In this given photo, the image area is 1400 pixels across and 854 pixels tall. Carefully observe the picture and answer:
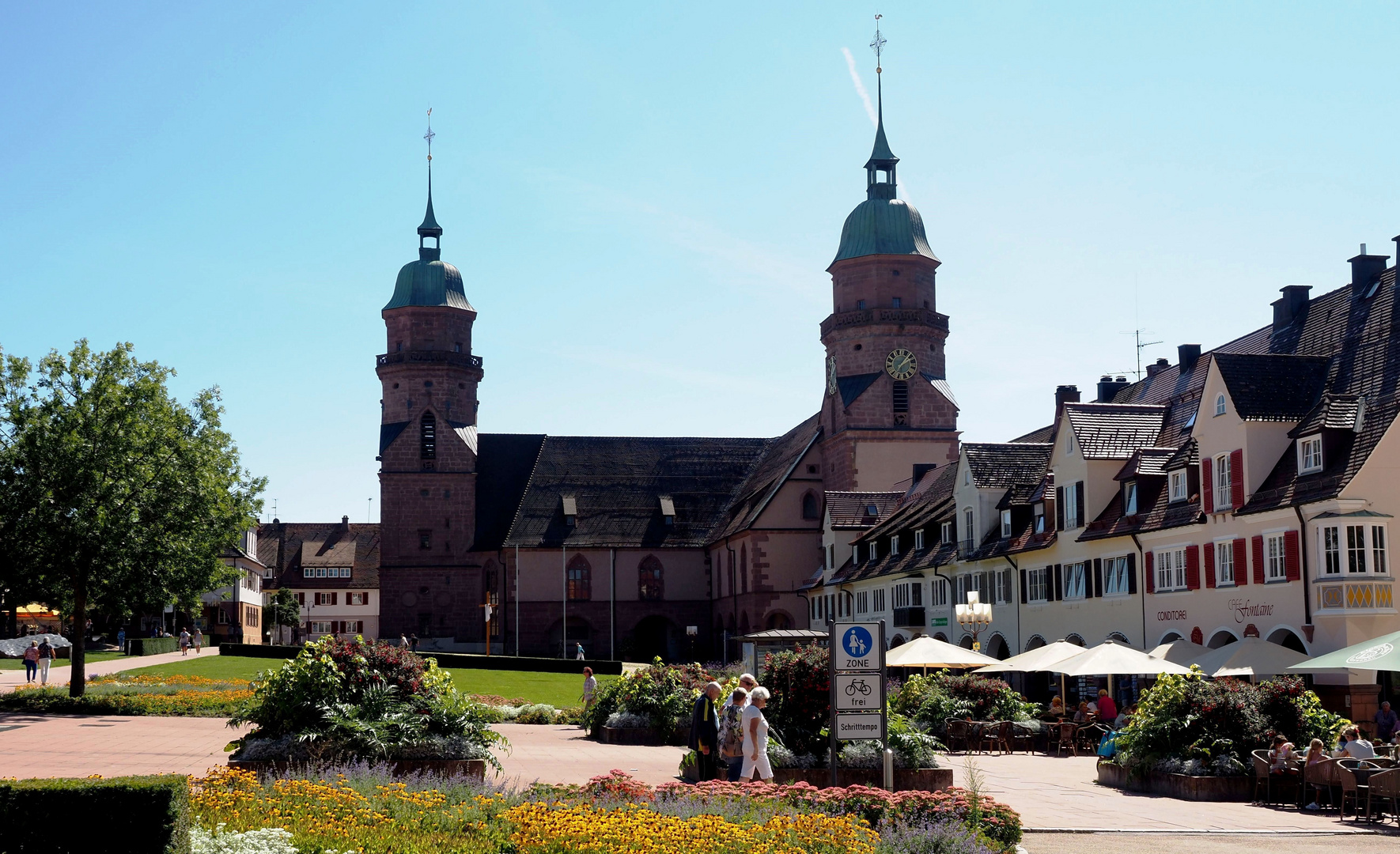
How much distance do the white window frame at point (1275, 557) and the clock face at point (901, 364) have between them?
4805cm

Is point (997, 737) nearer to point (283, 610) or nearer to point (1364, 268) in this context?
point (1364, 268)

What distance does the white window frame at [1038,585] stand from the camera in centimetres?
4588

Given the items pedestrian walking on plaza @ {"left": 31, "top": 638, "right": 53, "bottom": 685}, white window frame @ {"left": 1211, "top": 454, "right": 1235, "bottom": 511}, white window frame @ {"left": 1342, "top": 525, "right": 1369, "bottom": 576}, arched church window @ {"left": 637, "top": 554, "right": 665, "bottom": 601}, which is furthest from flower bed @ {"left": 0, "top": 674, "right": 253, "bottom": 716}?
arched church window @ {"left": 637, "top": 554, "right": 665, "bottom": 601}

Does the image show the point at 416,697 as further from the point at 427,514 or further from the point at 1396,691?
the point at 427,514

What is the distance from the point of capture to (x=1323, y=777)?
20.6m

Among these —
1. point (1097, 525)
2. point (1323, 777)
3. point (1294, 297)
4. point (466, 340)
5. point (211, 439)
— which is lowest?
point (1323, 777)

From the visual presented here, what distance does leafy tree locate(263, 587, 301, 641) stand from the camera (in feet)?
396

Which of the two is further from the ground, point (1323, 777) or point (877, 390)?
point (877, 390)

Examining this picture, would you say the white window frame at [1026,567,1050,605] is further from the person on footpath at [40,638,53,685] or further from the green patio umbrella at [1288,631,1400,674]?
the person on footpath at [40,638,53,685]

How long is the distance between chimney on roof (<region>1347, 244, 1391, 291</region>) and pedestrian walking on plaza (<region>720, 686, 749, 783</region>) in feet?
89.3

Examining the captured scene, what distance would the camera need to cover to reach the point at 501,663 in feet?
221

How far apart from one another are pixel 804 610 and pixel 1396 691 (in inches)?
2178

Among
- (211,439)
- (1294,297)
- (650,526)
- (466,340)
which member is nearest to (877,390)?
(650,526)

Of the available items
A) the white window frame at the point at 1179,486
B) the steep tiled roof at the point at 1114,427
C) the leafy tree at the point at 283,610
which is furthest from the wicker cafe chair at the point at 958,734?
the leafy tree at the point at 283,610
